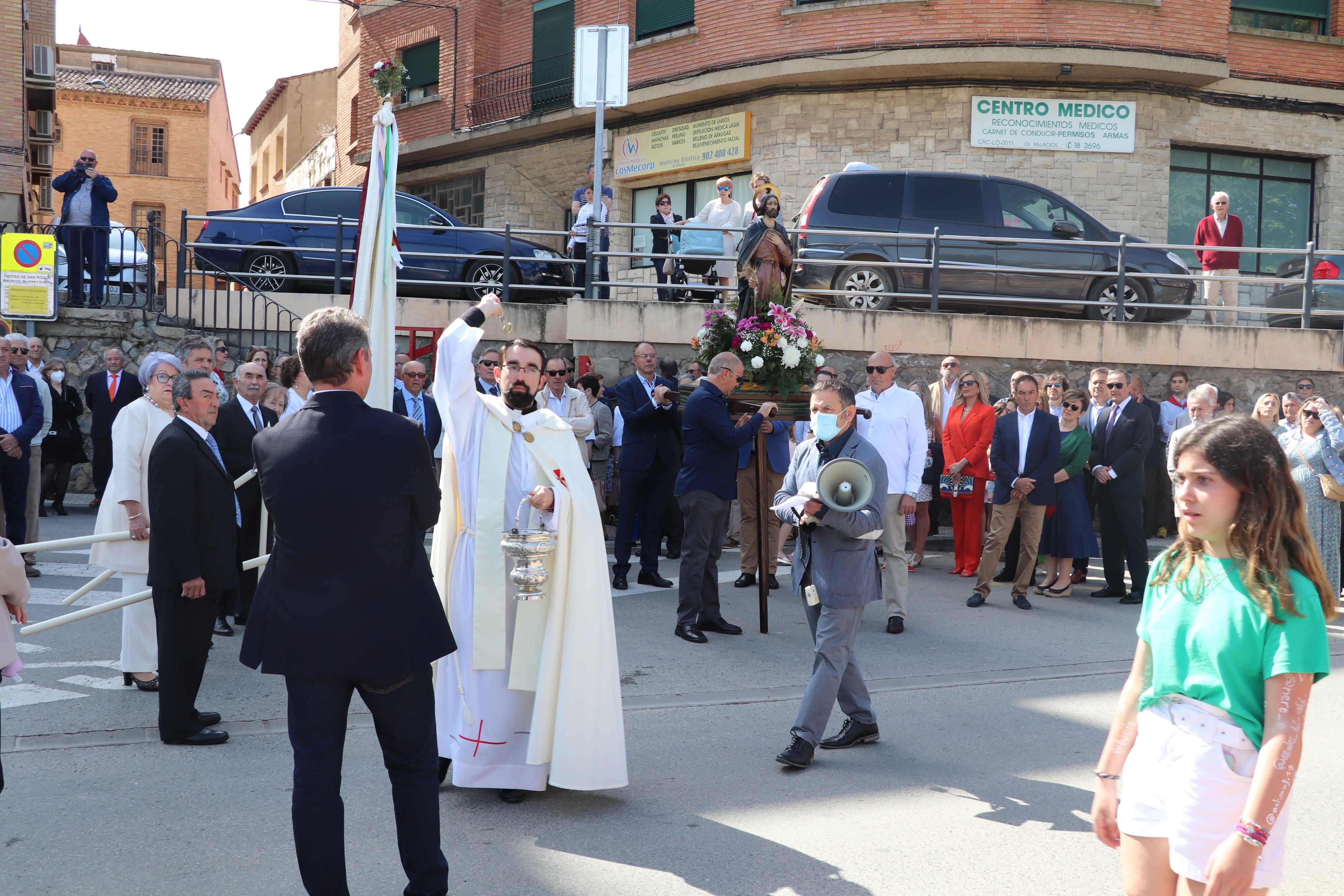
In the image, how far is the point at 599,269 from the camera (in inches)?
579

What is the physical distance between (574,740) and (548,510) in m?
0.97

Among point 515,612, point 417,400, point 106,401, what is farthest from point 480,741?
point 106,401

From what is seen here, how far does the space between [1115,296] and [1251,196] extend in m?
8.13

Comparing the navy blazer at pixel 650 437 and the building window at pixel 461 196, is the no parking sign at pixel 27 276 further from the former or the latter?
the building window at pixel 461 196

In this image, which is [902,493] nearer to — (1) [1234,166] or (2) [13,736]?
(2) [13,736]

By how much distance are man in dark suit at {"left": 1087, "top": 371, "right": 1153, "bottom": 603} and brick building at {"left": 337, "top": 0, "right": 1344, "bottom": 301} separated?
10.4 meters

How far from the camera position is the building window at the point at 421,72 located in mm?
25688

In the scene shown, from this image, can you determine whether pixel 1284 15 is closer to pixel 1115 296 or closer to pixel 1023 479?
pixel 1115 296

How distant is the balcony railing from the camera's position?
23.2 metres

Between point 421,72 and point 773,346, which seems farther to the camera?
point 421,72

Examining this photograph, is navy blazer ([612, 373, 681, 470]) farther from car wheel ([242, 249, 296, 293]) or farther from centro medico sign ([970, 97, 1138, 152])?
centro medico sign ([970, 97, 1138, 152])

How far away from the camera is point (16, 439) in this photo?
9.39 m

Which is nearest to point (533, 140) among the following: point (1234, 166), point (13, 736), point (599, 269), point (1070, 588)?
point (599, 269)

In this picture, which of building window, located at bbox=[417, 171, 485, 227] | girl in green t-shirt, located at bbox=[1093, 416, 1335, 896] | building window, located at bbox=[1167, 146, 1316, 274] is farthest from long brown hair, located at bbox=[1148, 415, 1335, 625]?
building window, located at bbox=[417, 171, 485, 227]
